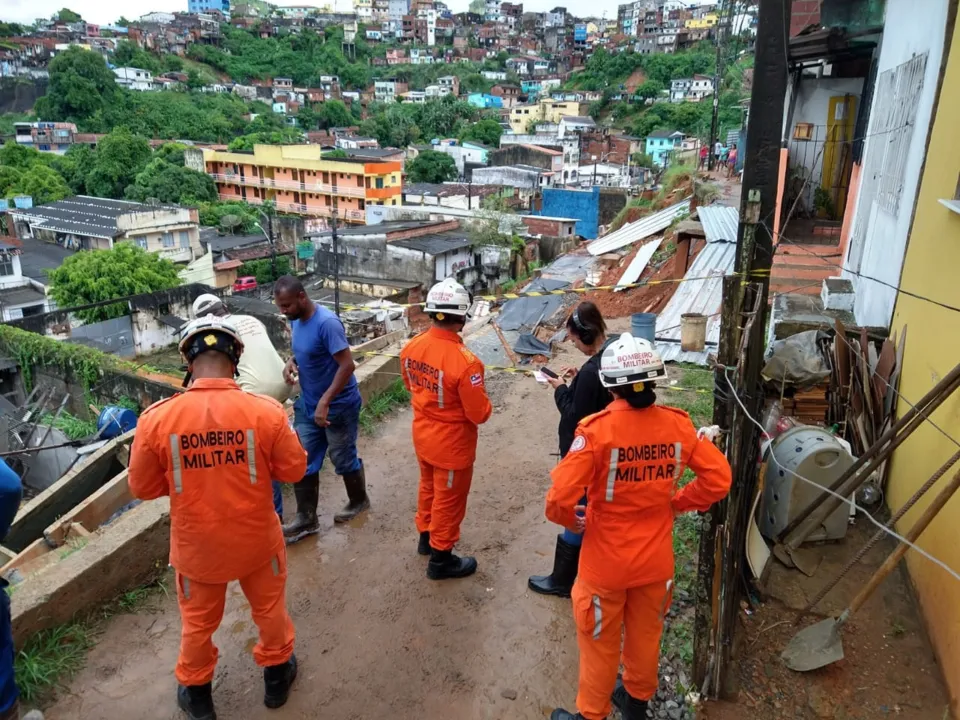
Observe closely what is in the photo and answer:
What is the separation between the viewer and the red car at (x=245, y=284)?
3056 cm

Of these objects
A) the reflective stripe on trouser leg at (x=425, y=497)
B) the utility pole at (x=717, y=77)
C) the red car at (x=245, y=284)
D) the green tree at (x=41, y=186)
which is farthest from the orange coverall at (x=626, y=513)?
the green tree at (x=41, y=186)

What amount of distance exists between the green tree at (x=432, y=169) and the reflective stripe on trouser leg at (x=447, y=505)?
5083 cm

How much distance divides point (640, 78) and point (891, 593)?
7959 cm

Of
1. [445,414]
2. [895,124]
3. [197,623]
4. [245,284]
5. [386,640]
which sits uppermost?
[895,124]

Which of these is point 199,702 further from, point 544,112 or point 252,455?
point 544,112

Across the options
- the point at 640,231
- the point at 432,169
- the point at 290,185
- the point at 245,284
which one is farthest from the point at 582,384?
the point at 432,169

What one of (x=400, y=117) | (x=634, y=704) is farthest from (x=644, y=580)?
(x=400, y=117)

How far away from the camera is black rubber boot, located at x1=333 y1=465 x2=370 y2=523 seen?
4.54 m

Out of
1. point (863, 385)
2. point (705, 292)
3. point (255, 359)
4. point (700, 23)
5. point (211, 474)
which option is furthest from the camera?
point (700, 23)

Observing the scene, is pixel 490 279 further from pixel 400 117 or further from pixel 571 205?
pixel 400 117

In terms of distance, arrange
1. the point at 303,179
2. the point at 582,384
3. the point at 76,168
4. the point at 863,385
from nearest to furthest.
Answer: the point at 582,384 < the point at 863,385 < the point at 303,179 < the point at 76,168

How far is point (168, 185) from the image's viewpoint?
43.4 metres

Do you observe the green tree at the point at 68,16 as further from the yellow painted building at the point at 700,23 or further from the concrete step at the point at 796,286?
the concrete step at the point at 796,286

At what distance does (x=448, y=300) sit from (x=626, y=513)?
1.49 meters
